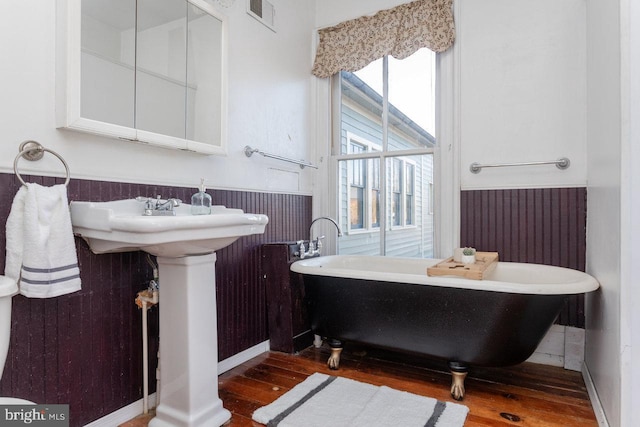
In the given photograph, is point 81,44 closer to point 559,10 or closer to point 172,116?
point 172,116

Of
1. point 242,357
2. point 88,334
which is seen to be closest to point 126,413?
point 88,334

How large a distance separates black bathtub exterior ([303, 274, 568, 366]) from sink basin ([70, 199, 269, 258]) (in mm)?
769

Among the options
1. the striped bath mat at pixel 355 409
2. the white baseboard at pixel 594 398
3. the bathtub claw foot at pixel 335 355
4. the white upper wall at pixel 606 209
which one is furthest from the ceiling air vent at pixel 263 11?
the white baseboard at pixel 594 398

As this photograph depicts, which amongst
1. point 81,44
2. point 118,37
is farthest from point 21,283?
point 118,37

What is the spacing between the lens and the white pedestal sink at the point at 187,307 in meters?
1.48

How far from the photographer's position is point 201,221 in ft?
4.64

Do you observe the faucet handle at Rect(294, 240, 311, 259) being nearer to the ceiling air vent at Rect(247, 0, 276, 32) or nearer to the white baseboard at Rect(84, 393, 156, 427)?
the white baseboard at Rect(84, 393, 156, 427)

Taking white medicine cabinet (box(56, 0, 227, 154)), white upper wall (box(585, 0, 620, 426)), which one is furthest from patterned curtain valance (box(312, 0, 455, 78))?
white medicine cabinet (box(56, 0, 227, 154))

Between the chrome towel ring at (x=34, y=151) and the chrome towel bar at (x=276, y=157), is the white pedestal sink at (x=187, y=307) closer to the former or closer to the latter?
the chrome towel ring at (x=34, y=151)

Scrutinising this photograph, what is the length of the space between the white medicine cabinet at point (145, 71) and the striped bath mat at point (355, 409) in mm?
1373

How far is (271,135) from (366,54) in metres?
0.98

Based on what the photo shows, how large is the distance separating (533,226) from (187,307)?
2.08m

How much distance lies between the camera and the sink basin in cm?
129

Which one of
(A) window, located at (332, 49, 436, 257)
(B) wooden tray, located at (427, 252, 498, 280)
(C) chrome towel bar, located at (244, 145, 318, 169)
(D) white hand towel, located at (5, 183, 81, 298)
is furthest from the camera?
(A) window, located at (332, 49, 436, 257)
